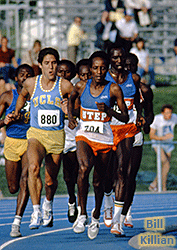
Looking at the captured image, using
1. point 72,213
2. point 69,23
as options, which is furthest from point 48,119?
point 69,23

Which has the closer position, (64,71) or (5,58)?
(64,71)

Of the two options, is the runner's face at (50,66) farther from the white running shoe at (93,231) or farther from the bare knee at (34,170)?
the white running shoe at (93,231)

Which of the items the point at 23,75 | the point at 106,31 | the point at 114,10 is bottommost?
the point at 23,75

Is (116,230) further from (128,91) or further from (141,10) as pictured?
(141,10)

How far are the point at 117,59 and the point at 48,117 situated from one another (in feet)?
3.96

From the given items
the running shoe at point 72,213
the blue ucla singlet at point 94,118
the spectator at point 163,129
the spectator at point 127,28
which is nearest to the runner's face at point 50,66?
the blue ucla singlet at point 94,118

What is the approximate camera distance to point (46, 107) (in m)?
8.00

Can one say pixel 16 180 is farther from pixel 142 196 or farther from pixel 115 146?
pixel 142 196

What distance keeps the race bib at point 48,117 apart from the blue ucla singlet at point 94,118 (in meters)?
0.42

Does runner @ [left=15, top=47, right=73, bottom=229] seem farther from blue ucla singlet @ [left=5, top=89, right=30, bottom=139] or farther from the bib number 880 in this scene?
blue ucla singlet @ [left=5, top=89, right=30, bottom=139]

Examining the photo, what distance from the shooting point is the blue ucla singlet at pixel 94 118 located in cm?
769

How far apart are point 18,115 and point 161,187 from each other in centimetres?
716

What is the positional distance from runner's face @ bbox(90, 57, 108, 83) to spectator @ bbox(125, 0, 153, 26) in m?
12.1

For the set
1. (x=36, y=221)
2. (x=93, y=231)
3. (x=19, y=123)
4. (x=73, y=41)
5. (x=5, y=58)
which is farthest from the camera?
(x=73, y=41)
